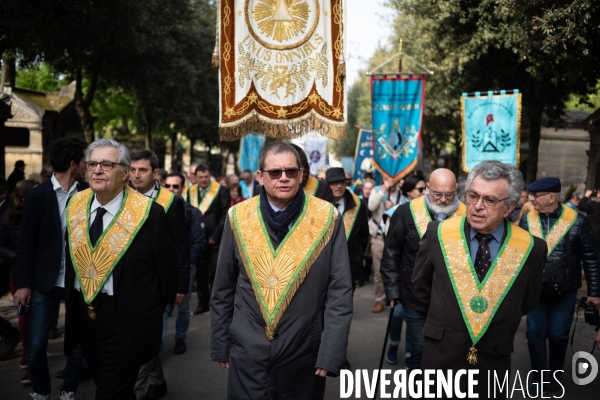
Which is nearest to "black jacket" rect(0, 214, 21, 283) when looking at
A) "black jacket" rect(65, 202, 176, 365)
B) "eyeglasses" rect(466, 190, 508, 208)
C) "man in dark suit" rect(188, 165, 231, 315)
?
"black jacket" rect(65, 202, 176, 365)

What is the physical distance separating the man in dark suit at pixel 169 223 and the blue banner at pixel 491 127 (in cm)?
577

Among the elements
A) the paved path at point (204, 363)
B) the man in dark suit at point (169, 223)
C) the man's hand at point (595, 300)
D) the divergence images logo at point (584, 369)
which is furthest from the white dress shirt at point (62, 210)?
the divergence images logo at point (584, 369)

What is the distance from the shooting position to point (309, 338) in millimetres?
3322

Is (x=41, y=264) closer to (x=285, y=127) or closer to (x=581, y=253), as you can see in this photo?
(x=285, y=127)

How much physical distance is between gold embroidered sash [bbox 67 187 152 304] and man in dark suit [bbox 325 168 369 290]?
8.71ft

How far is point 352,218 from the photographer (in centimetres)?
668

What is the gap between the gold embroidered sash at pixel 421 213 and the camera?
5.23 m

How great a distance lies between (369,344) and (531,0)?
7490 mm

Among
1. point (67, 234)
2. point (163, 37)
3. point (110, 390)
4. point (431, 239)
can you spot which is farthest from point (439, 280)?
point (163, 37)

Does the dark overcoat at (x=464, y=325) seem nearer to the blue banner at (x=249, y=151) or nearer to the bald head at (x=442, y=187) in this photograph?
the bald head at (x=442, y=187)

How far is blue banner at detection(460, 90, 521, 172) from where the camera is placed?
9.86m

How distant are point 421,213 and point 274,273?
2.30 metres

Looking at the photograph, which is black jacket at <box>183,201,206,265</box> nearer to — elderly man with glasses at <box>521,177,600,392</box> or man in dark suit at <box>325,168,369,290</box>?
man in dark suit at <box>325,168,369,290</box>

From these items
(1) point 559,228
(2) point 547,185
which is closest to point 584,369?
(1) point 559,228
